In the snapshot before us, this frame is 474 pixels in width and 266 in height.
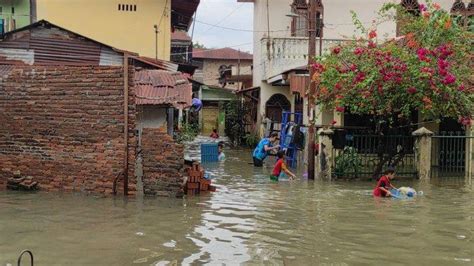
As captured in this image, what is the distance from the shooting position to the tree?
43.1 feet

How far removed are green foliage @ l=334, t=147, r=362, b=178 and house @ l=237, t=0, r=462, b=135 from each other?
7.74m

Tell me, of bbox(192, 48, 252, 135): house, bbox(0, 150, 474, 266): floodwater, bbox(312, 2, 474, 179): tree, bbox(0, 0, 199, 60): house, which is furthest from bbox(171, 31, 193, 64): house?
bbox(0, 150, 474, 266): floodwater

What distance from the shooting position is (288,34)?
83.9 feet

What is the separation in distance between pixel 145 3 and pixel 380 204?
1531 cm

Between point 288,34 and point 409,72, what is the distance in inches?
509

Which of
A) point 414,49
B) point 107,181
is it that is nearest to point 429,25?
point 414,49

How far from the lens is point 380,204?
36.6ft

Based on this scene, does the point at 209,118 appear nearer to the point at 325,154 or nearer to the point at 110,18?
the point at 110,18

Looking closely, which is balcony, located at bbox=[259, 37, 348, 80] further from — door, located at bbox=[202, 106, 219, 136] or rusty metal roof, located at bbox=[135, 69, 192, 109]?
door, located at bbox=[202, 106, 219, 136]

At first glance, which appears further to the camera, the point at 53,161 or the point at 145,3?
the point at 145,3

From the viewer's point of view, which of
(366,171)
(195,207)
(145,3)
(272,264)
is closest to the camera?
(272,264)

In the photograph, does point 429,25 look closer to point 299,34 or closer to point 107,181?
point 107,181

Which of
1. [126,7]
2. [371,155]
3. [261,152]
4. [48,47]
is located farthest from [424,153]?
[126,7]

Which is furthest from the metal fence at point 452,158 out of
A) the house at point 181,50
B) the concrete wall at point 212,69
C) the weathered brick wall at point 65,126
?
the concrete wall at point 212,69
